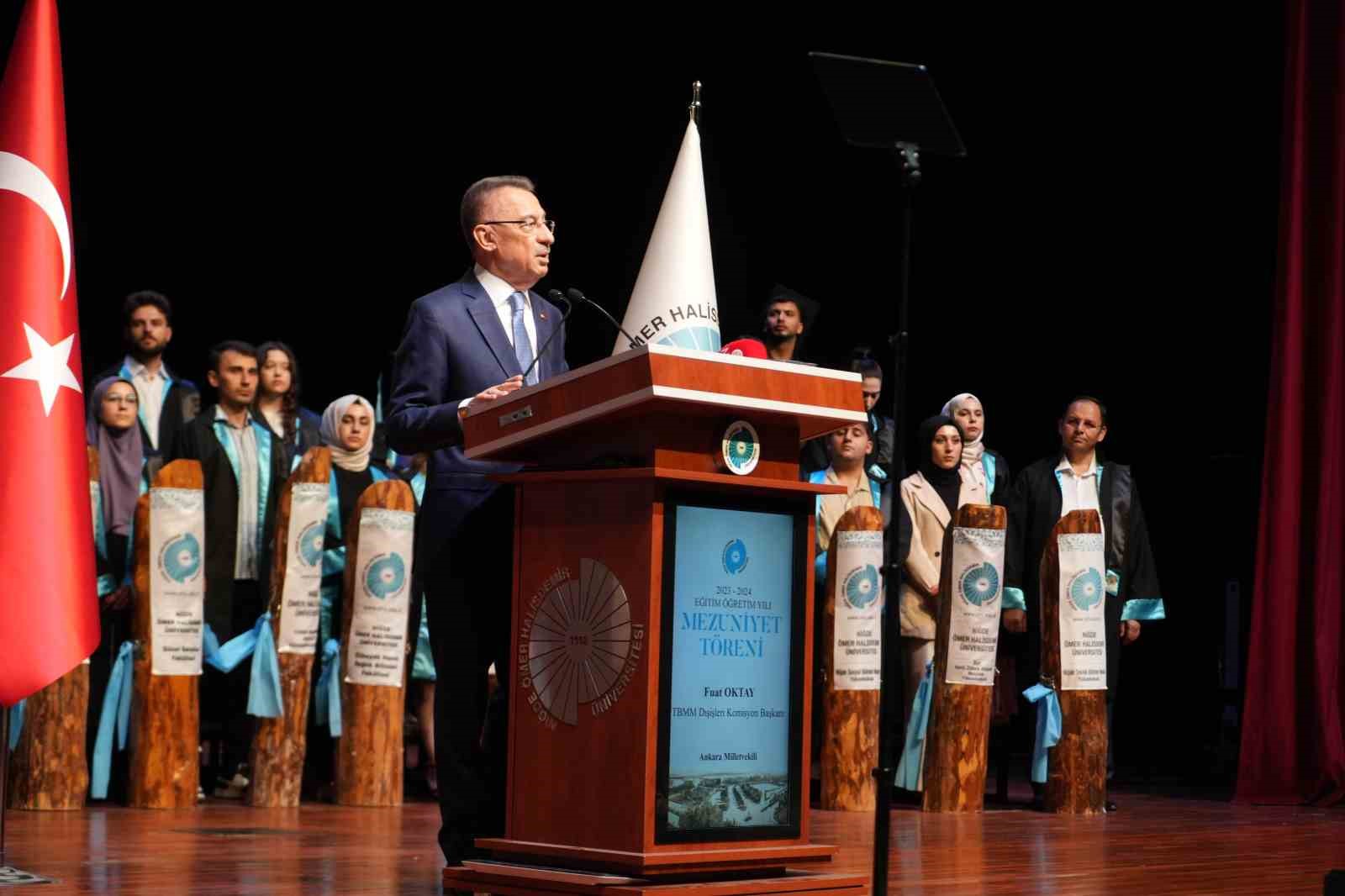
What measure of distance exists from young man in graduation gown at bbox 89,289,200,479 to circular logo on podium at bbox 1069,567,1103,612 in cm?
326

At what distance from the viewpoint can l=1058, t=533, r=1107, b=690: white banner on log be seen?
6570mm

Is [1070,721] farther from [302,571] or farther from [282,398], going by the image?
[282,398]

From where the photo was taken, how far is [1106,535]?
7.12 metres

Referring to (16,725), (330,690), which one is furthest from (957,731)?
(16,725)

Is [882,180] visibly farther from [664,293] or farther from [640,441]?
[640,441]

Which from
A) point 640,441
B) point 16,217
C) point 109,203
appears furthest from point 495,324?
point 109,203

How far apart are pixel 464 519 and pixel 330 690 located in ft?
10.7

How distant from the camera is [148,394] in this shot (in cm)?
686

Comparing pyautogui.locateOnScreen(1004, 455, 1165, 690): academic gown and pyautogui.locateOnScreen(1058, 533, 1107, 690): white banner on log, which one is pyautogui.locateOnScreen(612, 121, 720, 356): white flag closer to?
pyautogui.locateOnScreen(1058, 533, 1107, 690): white banner on log

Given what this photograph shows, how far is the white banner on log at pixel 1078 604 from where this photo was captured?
6.57 meters

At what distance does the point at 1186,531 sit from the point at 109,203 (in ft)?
17.2

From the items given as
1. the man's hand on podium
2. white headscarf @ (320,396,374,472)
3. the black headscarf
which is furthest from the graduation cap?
the man's hand on podium

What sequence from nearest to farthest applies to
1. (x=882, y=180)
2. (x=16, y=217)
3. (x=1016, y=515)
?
1. (x=16, y=217)
2. (x=1016, y=515)
3. (x=882, y=180)

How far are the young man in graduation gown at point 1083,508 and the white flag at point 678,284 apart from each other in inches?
92.0
